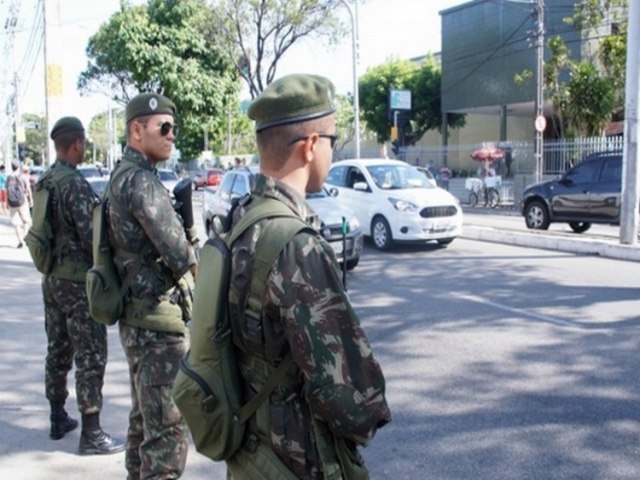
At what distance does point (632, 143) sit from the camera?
11555 mm

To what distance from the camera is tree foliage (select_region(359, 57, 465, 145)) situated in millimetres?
39344

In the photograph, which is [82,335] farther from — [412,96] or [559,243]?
[412,96]

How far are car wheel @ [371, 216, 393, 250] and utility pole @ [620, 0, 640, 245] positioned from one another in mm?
3957

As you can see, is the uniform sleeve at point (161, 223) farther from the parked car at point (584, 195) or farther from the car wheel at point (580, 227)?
the car wheel at point (580, 227)

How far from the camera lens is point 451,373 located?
539 cm

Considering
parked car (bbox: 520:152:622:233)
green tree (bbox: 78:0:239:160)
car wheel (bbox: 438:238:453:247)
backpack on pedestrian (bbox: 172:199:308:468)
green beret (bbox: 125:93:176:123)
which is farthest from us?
green tree (bbox: 78:0:239:160)

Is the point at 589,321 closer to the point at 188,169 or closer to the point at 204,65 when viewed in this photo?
the point at 204,65

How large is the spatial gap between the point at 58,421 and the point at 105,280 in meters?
1.64

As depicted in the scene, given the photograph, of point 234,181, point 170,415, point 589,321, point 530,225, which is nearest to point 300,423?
point 170,415

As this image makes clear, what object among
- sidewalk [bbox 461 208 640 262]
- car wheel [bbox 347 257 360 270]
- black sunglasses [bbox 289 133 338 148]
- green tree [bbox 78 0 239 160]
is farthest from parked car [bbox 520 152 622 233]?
green tree [bbox 78 0 239 160]

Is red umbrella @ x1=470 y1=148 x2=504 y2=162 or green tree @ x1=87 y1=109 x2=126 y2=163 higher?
green tree @ x1=87 y1=109 x2=126 y2=163

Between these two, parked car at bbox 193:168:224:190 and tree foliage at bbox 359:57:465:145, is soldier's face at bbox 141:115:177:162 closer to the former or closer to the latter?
parked car at bbox 193:168:224:190

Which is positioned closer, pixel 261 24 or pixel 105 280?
pixel 105 280

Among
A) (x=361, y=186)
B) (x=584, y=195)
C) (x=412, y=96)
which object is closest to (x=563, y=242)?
(x=584, y=195)
